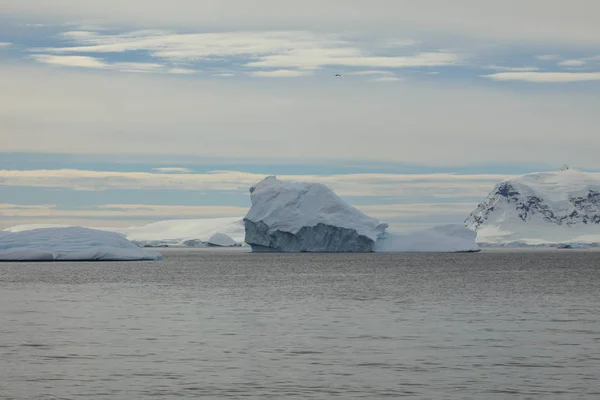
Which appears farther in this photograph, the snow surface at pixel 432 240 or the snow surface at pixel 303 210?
the snow surface at pixel 432 240

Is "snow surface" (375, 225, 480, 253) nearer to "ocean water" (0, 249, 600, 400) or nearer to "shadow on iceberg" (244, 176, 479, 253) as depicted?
"shadow on iceberg" (244, 176, 479, 253)

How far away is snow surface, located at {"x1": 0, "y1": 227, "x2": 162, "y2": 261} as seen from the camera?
104m

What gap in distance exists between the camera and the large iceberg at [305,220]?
123 m

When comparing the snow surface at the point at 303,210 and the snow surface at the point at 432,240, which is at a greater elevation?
the snow surface at the point at 303,210

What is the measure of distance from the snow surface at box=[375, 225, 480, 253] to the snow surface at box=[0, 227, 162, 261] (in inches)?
1698

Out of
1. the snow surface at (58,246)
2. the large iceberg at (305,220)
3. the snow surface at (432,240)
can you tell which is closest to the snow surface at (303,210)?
the large iceberg at (305,220)

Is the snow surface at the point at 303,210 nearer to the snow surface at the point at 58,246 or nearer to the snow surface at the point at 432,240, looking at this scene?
the snow surface at the point at 432,240

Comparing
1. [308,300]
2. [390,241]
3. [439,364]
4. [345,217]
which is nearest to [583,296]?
[308,300]

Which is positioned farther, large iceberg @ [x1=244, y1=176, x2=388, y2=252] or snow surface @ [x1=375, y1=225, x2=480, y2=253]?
snow surface @ [x1=375, y1=225, x2=480, y2=253]

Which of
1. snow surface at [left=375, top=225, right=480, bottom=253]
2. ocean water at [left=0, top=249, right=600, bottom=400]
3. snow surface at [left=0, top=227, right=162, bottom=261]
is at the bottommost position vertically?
snow surface at [left=375, top=225, right=480, bottom=253]

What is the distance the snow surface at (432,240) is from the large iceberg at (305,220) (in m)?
8.95

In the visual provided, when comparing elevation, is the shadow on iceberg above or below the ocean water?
below

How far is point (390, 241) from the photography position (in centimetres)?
13788

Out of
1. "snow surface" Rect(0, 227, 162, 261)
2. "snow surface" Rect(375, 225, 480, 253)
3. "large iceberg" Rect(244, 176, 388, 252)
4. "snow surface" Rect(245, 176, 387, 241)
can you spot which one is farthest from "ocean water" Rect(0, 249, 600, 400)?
"snow surface" Rect(375, 225, 480, 253)
